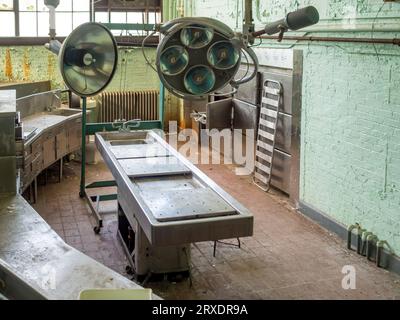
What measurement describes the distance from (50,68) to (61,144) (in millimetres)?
2592

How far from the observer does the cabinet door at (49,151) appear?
7195 mm

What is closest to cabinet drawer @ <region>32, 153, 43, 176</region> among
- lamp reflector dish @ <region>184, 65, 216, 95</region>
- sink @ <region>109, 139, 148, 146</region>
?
sink @ <region>109, 139, 148, 146</region>

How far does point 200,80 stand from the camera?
3.56 metres

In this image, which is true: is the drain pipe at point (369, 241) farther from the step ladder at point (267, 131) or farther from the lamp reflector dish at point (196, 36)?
the lamp reflector dish at point (196, 36)

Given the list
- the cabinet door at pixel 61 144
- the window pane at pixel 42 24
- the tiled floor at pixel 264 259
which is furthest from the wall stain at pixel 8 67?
the tiled floor at pixel 264 259

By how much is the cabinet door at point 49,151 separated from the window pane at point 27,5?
10.6 feet

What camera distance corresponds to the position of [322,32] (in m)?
6.01

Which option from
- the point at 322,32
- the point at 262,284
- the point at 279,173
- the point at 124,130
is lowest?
the point at 262,284

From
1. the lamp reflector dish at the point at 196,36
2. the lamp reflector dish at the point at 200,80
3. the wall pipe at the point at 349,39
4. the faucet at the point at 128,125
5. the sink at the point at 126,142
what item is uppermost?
the wall pipe at the point at 349,39

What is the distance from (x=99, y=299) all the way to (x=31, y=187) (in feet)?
16.3

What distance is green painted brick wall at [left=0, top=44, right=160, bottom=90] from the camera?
958cm

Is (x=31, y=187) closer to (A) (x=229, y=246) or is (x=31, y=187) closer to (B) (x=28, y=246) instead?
(A) (x=229, y=246)
